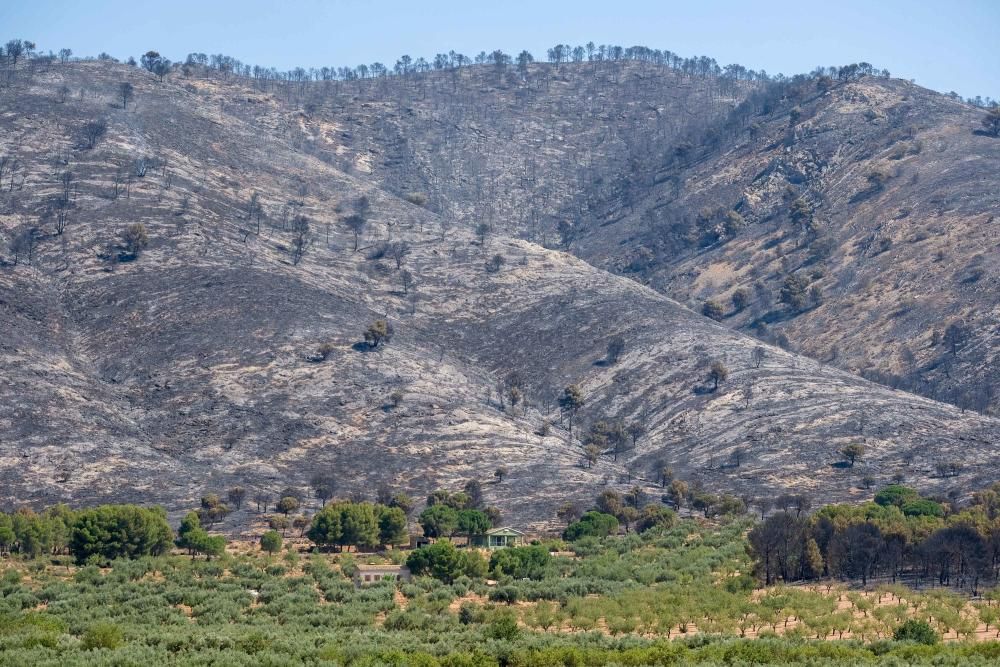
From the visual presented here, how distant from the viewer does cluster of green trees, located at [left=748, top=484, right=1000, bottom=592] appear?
190 ft

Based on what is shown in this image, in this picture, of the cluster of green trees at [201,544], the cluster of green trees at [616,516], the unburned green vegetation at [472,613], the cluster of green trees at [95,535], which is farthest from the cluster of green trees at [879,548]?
the cluster of green trees at [95,535]

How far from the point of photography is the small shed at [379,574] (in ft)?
207

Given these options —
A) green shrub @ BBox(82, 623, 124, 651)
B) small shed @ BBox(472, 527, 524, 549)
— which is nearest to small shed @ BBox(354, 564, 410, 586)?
small shed @ BBox(472, 527, 524, 549)

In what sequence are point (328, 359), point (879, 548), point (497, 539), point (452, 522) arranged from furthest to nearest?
point (328, 359), point (452, 522), point (497, 539), point (879, 548)

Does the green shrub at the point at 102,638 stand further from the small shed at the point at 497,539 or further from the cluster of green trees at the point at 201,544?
the small shed at the point at 497,539

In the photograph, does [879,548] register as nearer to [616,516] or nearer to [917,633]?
[917,633]

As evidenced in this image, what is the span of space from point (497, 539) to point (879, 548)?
95.3 feet

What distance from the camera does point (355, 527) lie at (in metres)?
81.1

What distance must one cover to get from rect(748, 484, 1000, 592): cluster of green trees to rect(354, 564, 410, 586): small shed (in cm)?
1730

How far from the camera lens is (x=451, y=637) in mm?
45250

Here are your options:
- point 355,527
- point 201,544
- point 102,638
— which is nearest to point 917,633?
point 102,638

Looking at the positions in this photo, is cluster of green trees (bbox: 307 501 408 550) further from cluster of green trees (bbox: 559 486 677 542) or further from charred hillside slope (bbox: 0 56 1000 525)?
charred hillside slope (bbox: 0 56 1000 525)

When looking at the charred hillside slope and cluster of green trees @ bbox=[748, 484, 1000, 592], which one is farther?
the charred hillside slope

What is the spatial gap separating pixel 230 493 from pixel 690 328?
5572 centimetres
